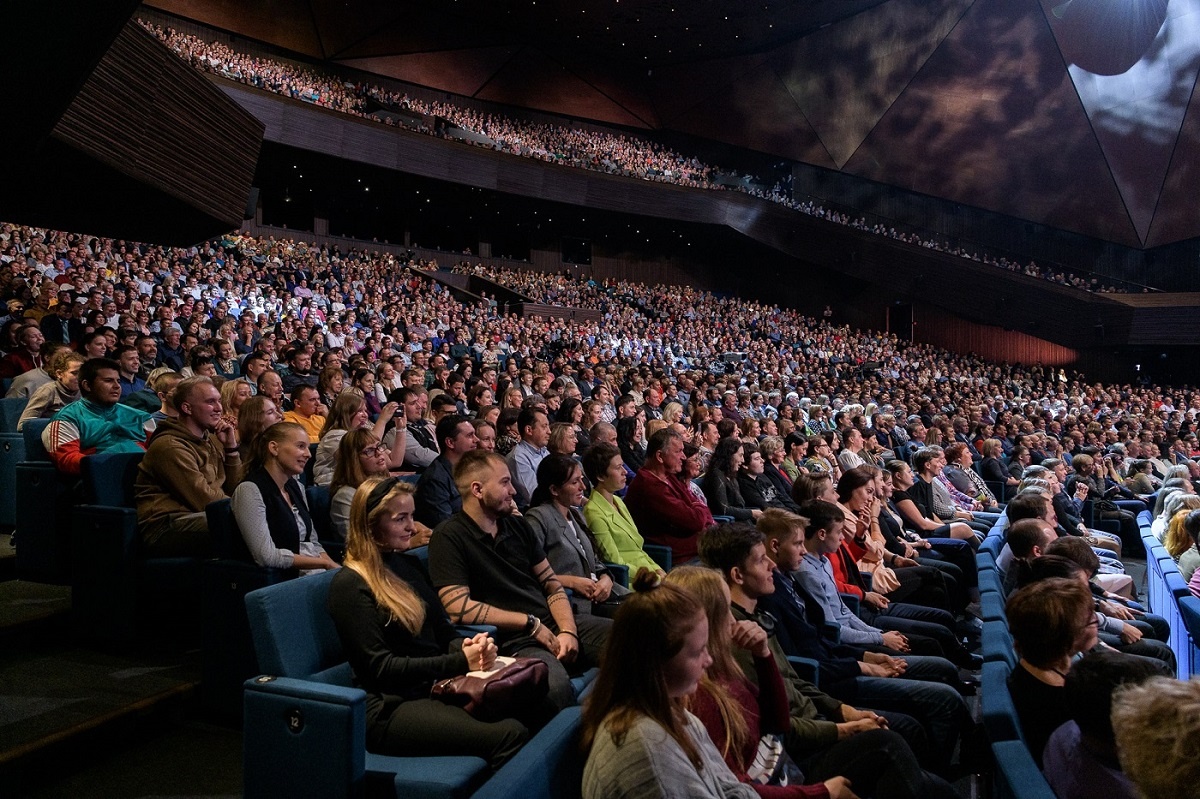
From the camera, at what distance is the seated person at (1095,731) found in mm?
1482

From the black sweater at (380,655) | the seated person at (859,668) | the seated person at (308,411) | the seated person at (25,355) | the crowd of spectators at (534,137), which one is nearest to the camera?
the black sweater at (380,655)

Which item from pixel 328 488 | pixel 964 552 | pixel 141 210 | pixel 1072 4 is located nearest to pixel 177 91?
pixel 141 210

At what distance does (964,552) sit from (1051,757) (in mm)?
3041

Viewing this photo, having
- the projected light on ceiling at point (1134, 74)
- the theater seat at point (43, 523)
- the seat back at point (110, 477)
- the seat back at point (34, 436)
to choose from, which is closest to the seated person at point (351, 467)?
the seat back at point (110, 477)

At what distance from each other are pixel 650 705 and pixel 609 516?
6.19 feet

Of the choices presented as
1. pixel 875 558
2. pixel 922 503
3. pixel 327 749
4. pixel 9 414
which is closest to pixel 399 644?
pixel 327 749

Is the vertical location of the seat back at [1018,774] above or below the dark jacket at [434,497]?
below

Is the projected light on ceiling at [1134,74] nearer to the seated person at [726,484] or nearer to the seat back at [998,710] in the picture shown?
the seated person at [726,484]

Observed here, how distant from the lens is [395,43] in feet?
62.4

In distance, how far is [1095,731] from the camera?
152cm

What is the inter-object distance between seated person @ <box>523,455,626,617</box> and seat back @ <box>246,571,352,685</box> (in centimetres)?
81

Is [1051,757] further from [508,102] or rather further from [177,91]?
[508,102]

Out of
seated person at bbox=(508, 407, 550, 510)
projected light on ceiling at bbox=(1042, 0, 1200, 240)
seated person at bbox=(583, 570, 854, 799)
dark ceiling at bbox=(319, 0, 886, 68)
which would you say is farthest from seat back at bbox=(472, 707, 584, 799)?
projected light on ceiling at bbox=(1042, 0, 1200, 240)

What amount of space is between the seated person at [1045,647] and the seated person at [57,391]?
390cm
